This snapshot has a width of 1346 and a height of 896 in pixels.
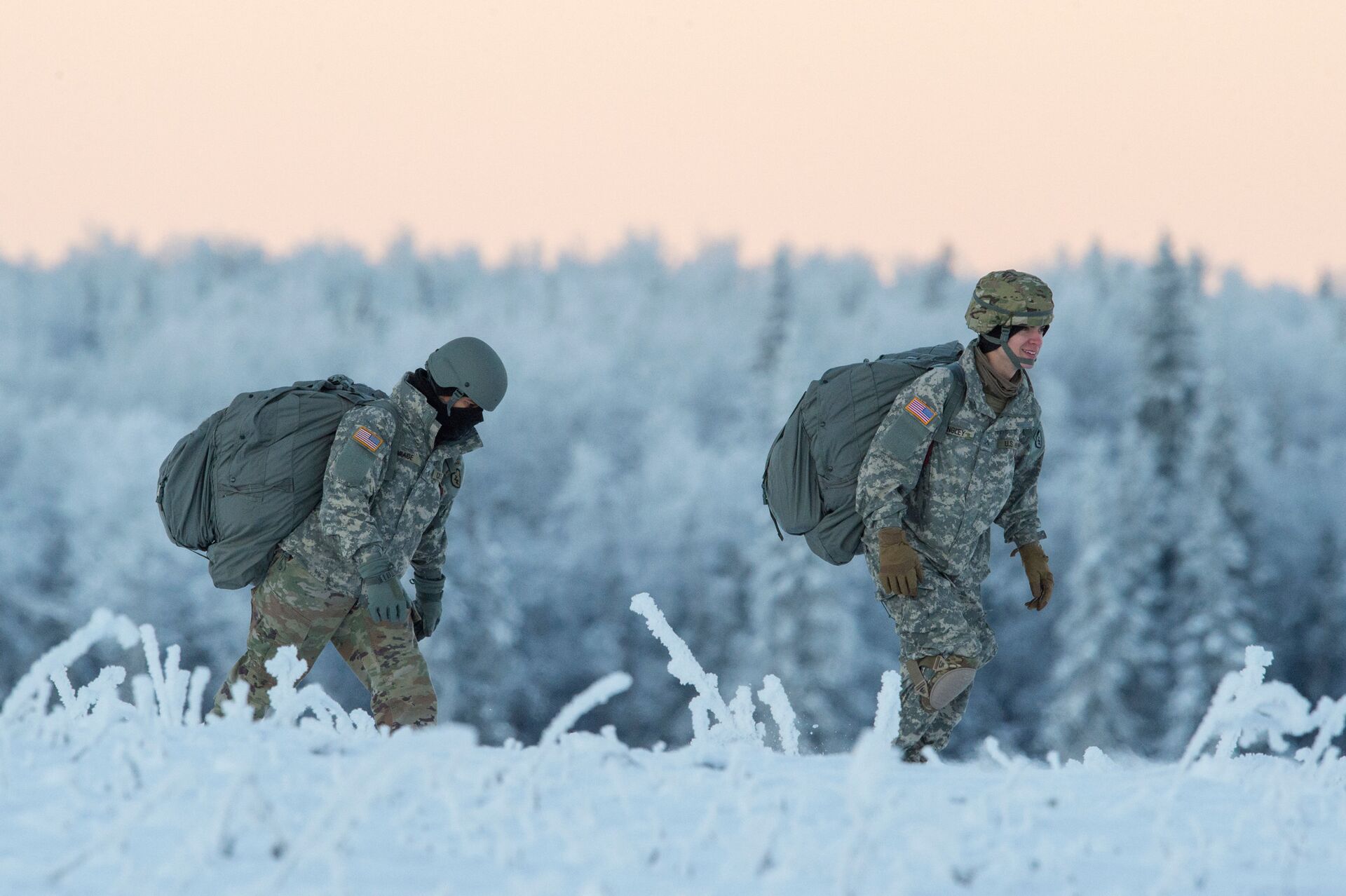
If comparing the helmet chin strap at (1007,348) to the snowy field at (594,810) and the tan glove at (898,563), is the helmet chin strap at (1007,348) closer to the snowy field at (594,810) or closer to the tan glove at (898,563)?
the tan glove at (898,563)

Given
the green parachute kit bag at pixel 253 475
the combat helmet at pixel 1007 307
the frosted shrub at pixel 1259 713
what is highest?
the combat helmet at pixel 1007 307

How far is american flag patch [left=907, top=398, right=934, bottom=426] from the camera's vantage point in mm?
5770

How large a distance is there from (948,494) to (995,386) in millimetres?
464

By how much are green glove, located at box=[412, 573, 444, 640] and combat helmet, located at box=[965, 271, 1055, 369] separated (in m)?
2.65

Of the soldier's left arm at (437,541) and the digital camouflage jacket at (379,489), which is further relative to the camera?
the soldier's left arm at (437,541)

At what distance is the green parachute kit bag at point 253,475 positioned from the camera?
6.18m

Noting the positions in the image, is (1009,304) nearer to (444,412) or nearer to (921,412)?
(921,412)

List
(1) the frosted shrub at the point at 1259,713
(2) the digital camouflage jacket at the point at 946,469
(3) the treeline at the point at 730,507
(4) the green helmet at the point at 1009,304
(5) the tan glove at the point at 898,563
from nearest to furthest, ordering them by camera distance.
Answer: (1) the frosted shrub at the point at 1259,713 < (5) the tan glove at the point at 898,563 < (2) the digital camouflage jacket at the point at 946,469 < (4) the green helmet at the point at 1009,304 < (3) the treeline at the point at 730,507

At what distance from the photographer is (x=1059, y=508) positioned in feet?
212

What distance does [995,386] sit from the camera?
19.5 ft

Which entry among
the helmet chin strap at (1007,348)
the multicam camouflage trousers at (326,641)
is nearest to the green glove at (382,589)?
the multicam camouflage trousers at (326,641)

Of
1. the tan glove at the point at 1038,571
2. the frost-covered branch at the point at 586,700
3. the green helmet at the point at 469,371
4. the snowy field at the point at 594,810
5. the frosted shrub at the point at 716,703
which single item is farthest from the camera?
the tan glove at the point at 1038,571

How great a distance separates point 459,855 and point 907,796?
116 cm

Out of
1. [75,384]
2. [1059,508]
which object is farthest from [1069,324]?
[75,384]
